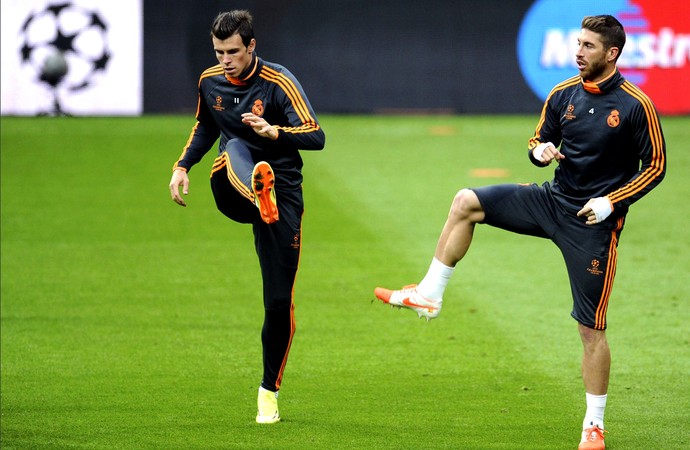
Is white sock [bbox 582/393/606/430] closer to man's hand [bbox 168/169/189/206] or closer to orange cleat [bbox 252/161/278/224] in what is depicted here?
orange cleat [bbox 252/161/278/224]

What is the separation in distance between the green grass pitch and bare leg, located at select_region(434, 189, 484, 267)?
1090mm

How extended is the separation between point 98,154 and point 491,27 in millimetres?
8006

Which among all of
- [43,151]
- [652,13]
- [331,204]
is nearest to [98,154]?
[43,151]

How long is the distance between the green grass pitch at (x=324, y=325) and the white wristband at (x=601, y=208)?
1.42m

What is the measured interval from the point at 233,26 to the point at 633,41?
15886 mm

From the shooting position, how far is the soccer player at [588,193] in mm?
6395

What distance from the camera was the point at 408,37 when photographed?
21.2 metres

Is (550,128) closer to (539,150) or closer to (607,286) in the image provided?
(539,150)

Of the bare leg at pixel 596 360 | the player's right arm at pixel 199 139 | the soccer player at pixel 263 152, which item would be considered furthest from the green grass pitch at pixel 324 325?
the player's right arm at pixel 199 139

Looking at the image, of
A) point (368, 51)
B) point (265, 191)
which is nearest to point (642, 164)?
point (265, 191)

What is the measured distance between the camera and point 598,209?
6340 millimetres

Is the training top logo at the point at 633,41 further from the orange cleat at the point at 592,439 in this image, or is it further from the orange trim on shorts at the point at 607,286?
the orange cleat at the point at 592,439

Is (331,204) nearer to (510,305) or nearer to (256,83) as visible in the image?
(510,305)

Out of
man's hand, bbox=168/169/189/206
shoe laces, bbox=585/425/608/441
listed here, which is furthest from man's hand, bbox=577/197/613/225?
man's hand, bbox=168/169/189/206
